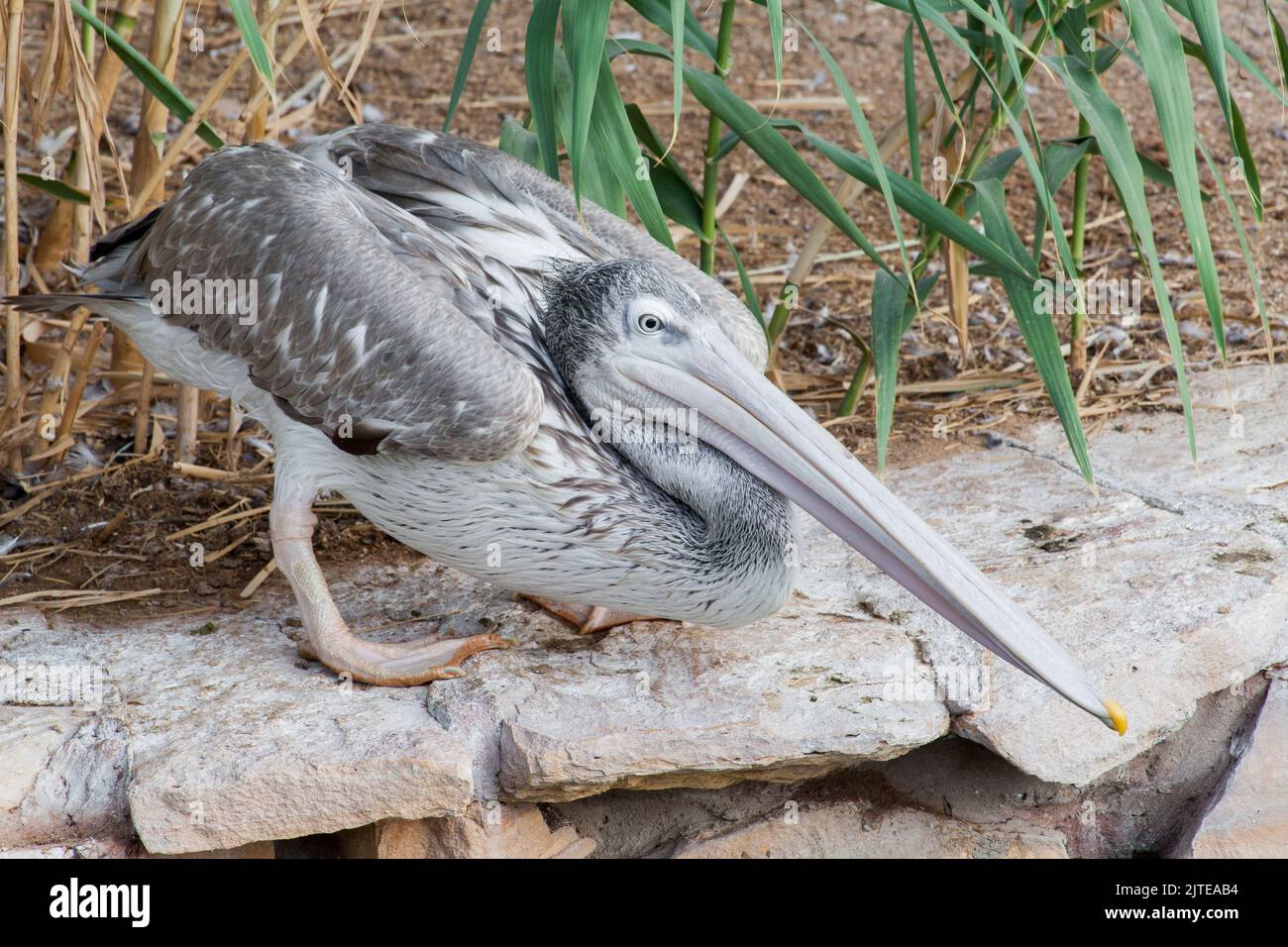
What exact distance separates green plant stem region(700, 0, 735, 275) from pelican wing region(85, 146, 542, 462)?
96cm

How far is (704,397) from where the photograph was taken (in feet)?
10.7

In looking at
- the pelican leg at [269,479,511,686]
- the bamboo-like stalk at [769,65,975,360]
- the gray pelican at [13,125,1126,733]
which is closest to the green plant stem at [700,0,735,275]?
the bamboo-like stalk at [769,65,975,360]

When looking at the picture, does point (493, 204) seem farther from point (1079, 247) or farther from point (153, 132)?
point (1079, 247)

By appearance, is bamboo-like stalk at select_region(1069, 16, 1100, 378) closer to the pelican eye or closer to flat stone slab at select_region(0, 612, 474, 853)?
the pelican eye

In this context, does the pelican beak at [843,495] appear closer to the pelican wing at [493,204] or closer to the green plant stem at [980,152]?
the pelican wing at [493,204]

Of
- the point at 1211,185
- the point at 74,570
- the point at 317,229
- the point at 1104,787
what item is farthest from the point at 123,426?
the point at 1211,185

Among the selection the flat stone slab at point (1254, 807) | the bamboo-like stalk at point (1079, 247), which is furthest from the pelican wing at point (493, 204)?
the flat stone slab at point (1254, 807)

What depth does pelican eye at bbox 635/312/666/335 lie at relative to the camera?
3.25m

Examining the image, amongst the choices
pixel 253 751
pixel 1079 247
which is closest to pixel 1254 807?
pixel 1079 247

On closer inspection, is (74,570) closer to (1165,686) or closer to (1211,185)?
(1165,686)

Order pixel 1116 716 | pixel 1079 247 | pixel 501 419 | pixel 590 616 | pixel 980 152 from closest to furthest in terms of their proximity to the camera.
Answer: pixel 1116 716, pixel 501 419, pixel 590 616, pixel 980 152, pixel 1079 247

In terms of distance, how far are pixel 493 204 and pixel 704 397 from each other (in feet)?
2.82

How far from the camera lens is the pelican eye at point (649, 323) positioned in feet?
10.7

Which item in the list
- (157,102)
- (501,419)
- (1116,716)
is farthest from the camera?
(157,102)
